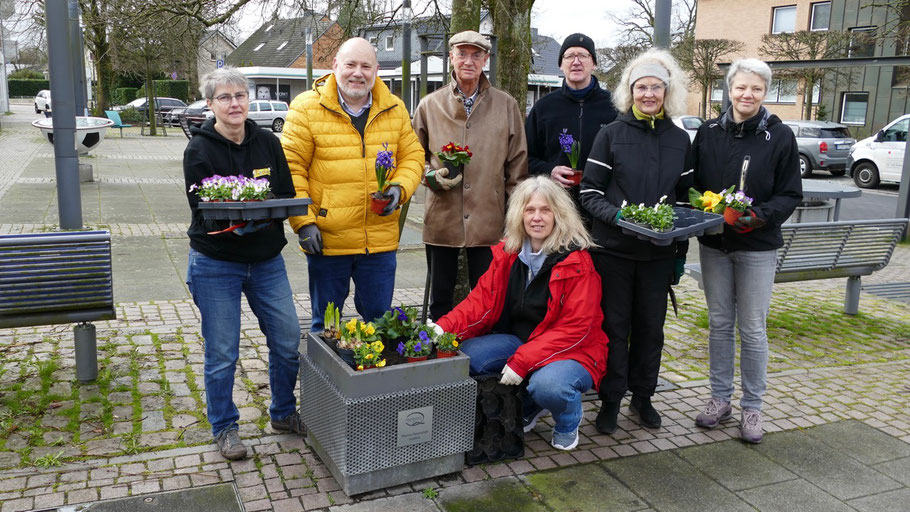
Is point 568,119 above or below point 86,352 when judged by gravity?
above

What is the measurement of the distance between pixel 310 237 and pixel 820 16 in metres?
37.7

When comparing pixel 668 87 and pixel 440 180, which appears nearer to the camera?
pixel 668 87

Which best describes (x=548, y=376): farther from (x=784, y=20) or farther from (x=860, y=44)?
(x=784, y=20)

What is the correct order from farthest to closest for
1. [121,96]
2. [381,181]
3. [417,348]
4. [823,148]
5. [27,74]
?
[27,74], [121,96], [823,148], [381,181], [417,348]

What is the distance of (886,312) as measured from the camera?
7.54 m

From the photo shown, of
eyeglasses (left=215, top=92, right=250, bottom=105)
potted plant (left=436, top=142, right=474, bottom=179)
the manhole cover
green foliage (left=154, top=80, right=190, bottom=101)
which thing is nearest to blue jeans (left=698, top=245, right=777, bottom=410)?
potted plant (left=436, top=142, right=474, bottom=179)

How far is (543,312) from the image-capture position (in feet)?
13.8

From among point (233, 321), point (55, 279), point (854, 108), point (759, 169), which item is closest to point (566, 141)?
point (759, 169)

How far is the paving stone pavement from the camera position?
3.66m

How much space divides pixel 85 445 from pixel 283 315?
1.21 metres

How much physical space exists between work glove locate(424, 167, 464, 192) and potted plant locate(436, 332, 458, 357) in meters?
1.06

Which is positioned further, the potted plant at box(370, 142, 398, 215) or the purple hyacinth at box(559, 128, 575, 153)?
the purple hyacinth at box(559, 128, 575, 153)

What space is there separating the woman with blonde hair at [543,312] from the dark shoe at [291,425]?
944 millimetres

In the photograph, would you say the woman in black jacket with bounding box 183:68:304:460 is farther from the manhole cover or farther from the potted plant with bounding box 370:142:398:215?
the potted plant with bounding box 370:142:398:215
